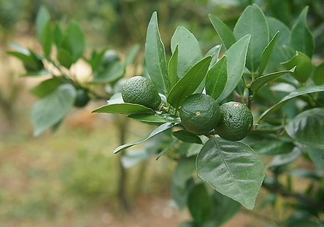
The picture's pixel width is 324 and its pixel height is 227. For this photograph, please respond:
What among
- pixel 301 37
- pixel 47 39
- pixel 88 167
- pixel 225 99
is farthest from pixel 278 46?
pixel 88 167

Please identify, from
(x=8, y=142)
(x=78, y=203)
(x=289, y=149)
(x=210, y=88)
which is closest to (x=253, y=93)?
(x=210, y=88)

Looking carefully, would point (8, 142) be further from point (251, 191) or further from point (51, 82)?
point (251, 191)

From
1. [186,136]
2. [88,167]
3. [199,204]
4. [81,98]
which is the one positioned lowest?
[88,167]

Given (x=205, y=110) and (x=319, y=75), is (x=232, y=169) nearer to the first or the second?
(x=205, y=110)

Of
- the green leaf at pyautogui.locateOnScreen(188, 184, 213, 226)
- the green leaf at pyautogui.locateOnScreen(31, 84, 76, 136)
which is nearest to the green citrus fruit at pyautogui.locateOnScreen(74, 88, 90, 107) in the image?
the green leaf at pyautogui.locateOnScreen(31, 84, 76, 136)

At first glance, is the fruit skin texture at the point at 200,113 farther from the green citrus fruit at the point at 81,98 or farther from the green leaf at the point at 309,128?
the green citrus fruit at the point at 81,98

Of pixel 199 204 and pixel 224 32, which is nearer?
pixel 224 32

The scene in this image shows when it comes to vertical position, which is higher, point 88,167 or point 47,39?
point 47,39
